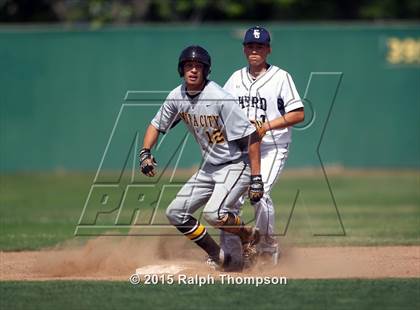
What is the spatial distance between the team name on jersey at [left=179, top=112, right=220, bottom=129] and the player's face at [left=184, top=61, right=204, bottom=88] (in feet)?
1.01

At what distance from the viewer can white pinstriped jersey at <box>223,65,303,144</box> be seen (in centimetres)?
948

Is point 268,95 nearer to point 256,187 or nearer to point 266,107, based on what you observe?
point 266,107

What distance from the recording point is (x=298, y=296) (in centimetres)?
752

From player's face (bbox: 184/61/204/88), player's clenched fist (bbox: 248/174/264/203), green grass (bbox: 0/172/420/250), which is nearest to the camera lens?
player's face (bbox: 184/61/204/88)

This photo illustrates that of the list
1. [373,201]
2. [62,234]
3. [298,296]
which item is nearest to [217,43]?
[373,201]

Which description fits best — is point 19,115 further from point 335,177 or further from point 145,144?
point 145,144

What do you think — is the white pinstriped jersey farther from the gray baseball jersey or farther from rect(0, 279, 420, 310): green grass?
rect(0, 279, 420, 310): green grass

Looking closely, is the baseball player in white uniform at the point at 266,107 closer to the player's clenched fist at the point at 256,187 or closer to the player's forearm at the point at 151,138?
the player's clenched fist at the point at 256,187

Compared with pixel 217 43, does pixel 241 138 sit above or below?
above

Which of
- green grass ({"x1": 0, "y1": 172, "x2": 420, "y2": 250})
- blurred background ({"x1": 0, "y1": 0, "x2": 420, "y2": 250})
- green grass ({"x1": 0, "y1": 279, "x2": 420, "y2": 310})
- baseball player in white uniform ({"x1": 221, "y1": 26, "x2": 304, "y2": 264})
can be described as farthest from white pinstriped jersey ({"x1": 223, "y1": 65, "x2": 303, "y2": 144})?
blurred background ({"x1": 0, "y1": 0, "x2": 420, "y2": 250})

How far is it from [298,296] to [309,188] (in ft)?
37.4

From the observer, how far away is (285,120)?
9297 mm

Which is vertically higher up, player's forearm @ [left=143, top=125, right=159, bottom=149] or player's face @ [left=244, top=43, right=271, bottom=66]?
player's face @ [left=244, top=43, right=271, bottom=66]

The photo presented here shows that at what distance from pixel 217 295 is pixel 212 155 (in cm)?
189
